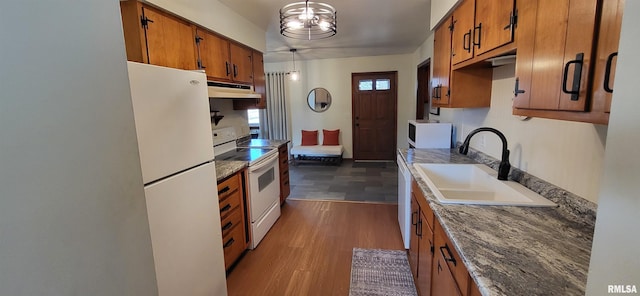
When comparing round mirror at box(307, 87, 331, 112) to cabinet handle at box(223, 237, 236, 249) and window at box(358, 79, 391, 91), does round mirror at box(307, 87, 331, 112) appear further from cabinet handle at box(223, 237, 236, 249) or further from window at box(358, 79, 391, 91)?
cabinet handle at box(223, 237, 236, 249)

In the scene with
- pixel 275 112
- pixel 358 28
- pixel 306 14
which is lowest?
pixel 275 112

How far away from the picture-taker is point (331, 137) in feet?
21.1

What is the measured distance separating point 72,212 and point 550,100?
153 cm

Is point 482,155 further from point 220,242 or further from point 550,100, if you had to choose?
point 220,242

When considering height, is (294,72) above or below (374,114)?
above

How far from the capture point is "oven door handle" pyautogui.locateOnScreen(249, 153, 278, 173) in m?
2.63

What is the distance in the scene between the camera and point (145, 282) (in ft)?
2.92

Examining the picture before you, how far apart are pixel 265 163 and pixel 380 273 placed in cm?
153

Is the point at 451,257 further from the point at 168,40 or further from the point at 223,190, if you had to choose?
the point at 168,40

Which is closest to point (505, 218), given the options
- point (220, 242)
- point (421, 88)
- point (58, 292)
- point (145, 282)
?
point (145, 282)

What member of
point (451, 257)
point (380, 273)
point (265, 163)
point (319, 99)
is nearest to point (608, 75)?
point (451, 257)

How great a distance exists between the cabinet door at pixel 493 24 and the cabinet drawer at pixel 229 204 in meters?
2.15

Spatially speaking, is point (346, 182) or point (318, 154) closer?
point (346, 182)

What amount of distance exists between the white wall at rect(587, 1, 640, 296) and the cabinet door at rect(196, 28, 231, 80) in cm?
263
